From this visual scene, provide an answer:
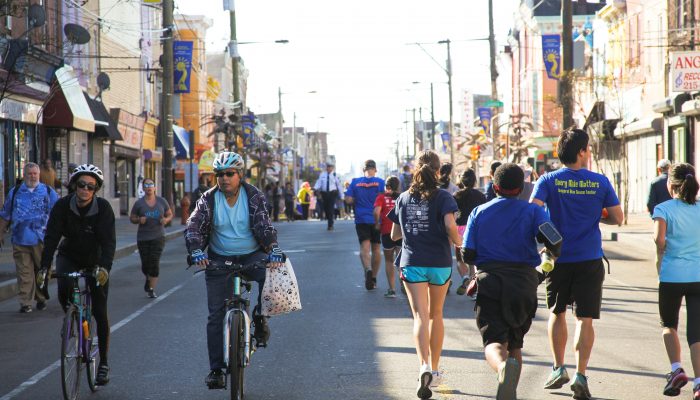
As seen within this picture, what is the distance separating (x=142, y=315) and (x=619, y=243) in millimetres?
15205

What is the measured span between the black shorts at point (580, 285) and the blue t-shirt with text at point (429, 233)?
87 centimetres

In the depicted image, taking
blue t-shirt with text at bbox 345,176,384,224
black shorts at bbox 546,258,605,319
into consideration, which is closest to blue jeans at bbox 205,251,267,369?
black shorts at bbox 546,258,605,319

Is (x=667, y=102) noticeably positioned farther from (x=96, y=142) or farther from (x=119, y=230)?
(x=96, y=142)

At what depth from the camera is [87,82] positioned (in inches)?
1503

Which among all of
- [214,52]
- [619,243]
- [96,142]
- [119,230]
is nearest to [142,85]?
[96,142]

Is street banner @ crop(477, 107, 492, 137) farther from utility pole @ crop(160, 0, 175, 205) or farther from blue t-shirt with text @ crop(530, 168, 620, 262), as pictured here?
blue t-shirt with text @ crop(530, 168, 620, 262)

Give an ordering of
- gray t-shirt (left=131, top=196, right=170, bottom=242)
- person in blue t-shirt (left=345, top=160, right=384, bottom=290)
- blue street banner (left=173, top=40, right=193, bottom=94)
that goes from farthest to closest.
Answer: blue street banner (left=173, top=40, right=193, bottom=94), person in blue t-shirt (left=345, top=160, right=384, bottom=290), gray t-shirt (left=131, top=196, right=170, bottom=242)

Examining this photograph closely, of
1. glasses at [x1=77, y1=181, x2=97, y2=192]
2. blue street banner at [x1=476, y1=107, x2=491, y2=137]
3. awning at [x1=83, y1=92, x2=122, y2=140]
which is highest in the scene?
blue street banner at [x1=476, y1=107, x2=491, y2=137]

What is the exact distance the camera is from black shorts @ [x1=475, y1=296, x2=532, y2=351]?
685cm

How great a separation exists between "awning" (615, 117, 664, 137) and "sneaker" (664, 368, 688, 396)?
97.9 feet

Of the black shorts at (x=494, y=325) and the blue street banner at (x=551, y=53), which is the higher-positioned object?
the blue street banner at (x=551, y=53)

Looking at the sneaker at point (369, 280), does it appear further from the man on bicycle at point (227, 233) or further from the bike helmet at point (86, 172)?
the man on bicycle at point (227, 233)

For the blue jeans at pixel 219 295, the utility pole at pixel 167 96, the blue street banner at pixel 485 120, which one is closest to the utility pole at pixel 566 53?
the utility pole at pixel 167 96

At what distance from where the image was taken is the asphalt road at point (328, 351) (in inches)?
322
